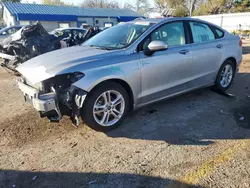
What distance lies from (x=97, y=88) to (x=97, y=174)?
1256 mm

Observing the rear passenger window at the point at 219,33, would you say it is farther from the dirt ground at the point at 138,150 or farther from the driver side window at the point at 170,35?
the dirt ground at the point at 138,150

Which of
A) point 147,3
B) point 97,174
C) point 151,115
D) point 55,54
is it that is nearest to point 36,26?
point 55,54

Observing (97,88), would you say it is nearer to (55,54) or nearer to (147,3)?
(55,54)

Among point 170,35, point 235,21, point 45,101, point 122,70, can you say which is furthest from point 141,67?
point 235,21

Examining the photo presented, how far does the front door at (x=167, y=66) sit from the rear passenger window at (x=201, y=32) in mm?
298

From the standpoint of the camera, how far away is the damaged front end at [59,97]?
3.50 m

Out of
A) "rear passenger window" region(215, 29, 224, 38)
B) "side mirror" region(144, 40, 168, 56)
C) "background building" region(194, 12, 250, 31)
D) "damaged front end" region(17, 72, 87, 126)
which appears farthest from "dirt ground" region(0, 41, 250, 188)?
"background building" region(194, 12, 250, 31)

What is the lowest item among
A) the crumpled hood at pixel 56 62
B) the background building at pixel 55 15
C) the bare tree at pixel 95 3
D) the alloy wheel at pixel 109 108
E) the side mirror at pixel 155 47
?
the alloy wheel at pixel 109 108

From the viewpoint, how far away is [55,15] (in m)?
32.1

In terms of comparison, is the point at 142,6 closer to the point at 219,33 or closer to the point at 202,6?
the point at 202,6

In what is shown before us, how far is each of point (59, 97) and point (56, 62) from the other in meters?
0.56

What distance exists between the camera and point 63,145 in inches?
147

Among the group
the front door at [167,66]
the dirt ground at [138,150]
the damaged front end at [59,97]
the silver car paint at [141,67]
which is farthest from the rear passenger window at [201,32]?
the damaged front end at [59,97]

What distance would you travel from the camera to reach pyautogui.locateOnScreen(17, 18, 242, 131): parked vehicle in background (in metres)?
3.60
